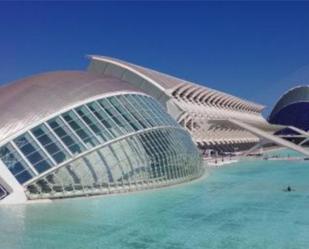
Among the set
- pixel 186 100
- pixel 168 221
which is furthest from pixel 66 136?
pixel 186 100

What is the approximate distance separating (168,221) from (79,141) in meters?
8.40

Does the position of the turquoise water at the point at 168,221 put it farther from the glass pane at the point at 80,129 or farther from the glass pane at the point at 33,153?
the glass pane at the point at 80,129

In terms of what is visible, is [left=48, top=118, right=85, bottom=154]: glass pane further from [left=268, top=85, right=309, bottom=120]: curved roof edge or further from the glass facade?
[left=268, top=85, right=309, bottom=120]: curved roof edge

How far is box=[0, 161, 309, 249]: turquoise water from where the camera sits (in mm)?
15000

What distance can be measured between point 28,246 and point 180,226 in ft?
17.8

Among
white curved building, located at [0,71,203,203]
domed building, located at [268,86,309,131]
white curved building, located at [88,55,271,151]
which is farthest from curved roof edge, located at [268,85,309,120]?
white curved building, located at [0,71,203,203]

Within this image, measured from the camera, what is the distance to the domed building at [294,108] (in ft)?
401

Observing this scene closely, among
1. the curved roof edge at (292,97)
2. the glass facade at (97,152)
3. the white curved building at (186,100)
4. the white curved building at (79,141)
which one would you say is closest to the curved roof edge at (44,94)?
the white curved building at (79,141)

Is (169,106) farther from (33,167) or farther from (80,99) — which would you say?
(33,167)

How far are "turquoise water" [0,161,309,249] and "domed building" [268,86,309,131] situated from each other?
100453 millimetres

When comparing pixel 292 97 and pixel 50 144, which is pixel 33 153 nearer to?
pixel 50 144

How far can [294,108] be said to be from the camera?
124m

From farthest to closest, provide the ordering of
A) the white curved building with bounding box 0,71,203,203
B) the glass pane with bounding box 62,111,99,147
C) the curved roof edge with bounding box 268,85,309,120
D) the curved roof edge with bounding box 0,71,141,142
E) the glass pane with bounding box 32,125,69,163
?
the curved roof edge with bounding box 268,85,309,120 < the glass pane with bounding box 62,111,99,147 < the curved roof edge with bounding box 0,71,141,142 < the glass pane with bounding box 32,125,69,163 < the white curved building with bounding box 0,71,203,203

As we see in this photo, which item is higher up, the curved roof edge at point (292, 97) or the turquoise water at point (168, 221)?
the curved roof edge at point (292, 97)
